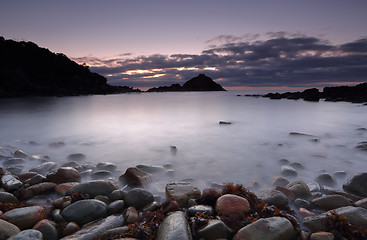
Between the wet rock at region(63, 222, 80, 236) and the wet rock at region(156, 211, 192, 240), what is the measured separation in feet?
3.43

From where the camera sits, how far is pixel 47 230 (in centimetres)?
256

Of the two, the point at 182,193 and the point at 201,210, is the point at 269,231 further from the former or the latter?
the point at 182,193

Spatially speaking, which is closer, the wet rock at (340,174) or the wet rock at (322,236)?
the wet rock at (322,236)

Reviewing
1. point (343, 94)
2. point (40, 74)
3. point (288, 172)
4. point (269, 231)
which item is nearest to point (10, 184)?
point (269, 231)

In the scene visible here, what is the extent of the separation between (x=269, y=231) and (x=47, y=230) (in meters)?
2.46

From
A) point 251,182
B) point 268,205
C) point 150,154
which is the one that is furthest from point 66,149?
point 268,205

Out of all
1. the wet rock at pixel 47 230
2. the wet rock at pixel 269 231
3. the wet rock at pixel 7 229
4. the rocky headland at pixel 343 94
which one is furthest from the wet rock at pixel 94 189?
the rocky headland at pixel 343 94

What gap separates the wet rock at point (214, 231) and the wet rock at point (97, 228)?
1061 mm

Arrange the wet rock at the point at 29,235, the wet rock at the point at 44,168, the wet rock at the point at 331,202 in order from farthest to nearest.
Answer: the wet rock at the point at 44,168
the wet rock at the point at 331,202
the wet rock at the point at 29,235

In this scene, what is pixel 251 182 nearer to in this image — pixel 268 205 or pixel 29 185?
pixel 268 205

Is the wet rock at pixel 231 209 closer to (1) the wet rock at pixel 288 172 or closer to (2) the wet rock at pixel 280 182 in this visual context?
(2) the wet rock at pixel 280 182

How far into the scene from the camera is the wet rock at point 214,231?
244 cm

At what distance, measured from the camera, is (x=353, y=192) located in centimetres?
381

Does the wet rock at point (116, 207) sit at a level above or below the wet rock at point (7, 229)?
below
